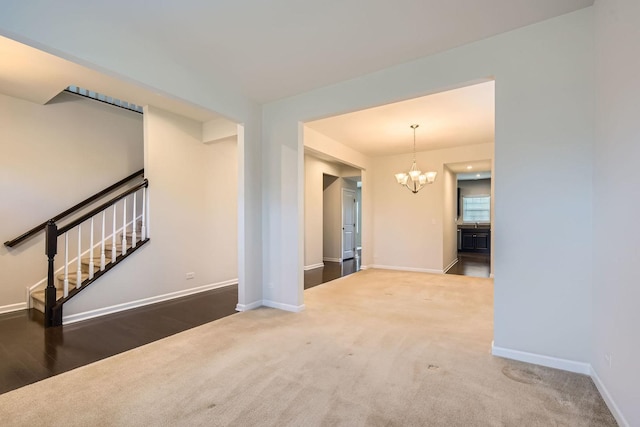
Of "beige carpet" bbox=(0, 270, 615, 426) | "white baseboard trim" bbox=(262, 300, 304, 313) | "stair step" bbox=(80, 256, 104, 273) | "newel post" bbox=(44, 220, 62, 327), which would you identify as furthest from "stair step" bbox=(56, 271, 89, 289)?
"white baseboard trim" bbox=(262, 300, 304, 313)

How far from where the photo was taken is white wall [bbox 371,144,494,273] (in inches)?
269

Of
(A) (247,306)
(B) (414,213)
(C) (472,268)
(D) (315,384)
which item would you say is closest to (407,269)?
(B) (414,213)

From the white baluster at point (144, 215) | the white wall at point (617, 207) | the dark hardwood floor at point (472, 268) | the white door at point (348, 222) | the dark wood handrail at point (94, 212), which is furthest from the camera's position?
the white door at point (348, 222)

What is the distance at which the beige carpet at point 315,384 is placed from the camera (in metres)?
1.79

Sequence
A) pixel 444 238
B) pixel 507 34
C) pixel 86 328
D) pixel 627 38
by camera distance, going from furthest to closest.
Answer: pixel 444 238 → pixel 86 328 → pixel 507 34 → pixel 627 38

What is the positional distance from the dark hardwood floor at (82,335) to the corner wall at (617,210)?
3.56 metres

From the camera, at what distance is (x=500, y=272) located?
2.62m

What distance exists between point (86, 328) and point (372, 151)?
235 inches

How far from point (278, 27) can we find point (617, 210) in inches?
109

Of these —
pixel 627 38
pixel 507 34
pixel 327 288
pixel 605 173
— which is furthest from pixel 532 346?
pixel 327 288

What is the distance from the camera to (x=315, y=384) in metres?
2.15

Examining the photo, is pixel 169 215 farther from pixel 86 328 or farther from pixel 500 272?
pixel 500 272

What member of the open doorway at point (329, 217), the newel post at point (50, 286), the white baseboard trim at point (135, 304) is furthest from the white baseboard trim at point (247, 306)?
the open doorway at point (329, 217)

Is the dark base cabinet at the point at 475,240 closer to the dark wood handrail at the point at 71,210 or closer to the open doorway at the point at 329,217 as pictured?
the open doorway at the point at 329,217
